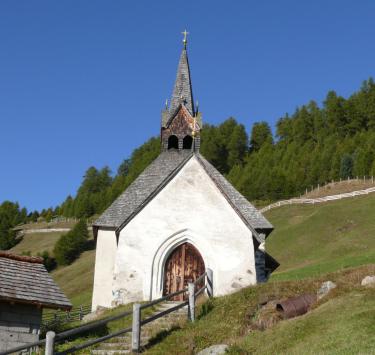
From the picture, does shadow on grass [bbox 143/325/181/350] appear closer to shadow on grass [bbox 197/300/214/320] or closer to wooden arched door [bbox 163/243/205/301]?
shadow on grass [bbox 197/300/214/320]

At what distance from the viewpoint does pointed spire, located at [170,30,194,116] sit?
31.6 meters

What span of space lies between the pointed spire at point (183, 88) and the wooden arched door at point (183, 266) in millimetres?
11499

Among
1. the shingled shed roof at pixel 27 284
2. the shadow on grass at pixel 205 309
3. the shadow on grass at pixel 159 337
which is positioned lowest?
the shadow on grass at pixel 159 337

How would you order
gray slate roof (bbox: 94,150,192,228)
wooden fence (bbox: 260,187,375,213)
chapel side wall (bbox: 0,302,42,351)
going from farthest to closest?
wooden fence (bbox: 260,187,375,213) < gray slate roof (bbox: 94,150,192,228) < chapel side wall (bbox: 0,302,42,351)

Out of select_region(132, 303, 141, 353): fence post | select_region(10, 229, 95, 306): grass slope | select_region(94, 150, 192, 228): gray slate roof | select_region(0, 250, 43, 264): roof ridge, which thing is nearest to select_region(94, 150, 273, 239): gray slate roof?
select_region(94, 150, 192, 228): gray slate roof

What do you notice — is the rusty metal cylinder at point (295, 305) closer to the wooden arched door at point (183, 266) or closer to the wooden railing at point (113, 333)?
the wooden railing at point (113, 333)

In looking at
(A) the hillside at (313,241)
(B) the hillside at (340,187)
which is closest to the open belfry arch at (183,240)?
(A) the hillside at (313,241)

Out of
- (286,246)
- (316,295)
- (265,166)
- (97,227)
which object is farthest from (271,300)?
(265,166)

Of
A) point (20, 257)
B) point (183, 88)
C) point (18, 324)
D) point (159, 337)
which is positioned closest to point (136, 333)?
point (159, 337)

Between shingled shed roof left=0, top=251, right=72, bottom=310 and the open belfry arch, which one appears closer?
shingled shed roof left=0, top=251, right=72, bottom=310

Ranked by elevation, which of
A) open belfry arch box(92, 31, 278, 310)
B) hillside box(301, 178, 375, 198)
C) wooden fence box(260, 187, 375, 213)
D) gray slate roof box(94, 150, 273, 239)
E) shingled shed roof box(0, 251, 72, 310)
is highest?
hillside box(301, 178, 375, 198)

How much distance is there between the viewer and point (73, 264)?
246ft

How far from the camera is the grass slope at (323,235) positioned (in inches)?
1876

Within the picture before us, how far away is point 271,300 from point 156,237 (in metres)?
6.88
